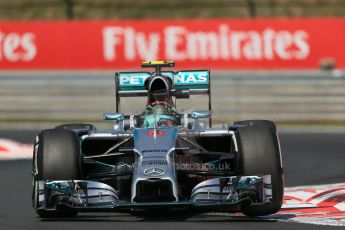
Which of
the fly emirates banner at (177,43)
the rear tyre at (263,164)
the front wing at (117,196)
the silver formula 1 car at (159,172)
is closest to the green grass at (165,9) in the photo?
the fly emirates banner at (177,43)

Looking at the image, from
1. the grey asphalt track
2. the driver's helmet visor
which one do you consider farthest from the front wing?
the driver's helmet visor

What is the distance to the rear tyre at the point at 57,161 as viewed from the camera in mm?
9367

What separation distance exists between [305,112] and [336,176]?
6695 mm

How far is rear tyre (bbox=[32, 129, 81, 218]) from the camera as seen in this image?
937 centimetres

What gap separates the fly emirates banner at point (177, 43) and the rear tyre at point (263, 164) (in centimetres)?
1619

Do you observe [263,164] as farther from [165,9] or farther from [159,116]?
[165,9]

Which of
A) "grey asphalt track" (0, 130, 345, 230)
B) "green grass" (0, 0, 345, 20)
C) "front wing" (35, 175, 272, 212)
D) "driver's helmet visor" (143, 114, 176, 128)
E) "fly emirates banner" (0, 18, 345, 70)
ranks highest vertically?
"green grass" (0, 0, 345, 20)

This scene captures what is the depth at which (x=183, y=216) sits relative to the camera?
31.7 feet

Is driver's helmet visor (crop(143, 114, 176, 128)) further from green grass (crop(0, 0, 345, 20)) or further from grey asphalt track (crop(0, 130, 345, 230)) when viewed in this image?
green grass (crop(0, 0, 345, 20))

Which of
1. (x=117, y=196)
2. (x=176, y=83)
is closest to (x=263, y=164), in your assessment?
(x=117, y=196)

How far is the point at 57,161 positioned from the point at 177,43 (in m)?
16.7

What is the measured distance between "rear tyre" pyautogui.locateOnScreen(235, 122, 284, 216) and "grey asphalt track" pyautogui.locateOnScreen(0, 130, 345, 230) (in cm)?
12

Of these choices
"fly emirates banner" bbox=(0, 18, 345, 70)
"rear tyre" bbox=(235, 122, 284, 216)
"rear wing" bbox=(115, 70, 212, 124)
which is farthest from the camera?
"fly emirates banner" bbox=(0, 18, 345, 70)

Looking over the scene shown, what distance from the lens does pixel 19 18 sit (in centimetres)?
2994
